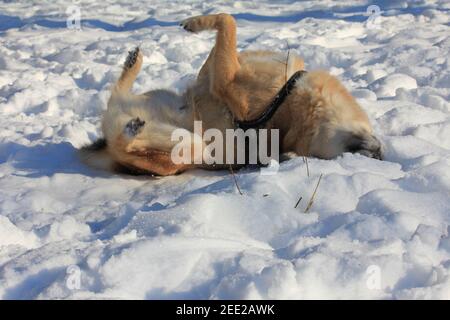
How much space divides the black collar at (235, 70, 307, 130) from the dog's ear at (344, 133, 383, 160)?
1.85ft

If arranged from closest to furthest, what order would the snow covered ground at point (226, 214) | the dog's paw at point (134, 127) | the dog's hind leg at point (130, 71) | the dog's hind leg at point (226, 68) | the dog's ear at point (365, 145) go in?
1. the snow covered ground at point (226, 214)
2. the dog's ear at point (365, 145)
3. the dog's paw at point (134, 127)
4. the dog's hind leg at point (226, 68)
5. the dog's hind leg at point (130, 71)

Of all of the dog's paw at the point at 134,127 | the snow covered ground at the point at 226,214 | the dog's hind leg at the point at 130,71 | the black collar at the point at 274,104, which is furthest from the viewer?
the dog's hind leg at the point at 130,71

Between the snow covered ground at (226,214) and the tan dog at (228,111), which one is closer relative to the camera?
the snow covered ground at (226,214)

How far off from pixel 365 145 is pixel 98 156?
1.86 metres

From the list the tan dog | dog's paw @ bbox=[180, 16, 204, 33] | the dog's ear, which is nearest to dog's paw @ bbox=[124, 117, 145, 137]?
the tan dog

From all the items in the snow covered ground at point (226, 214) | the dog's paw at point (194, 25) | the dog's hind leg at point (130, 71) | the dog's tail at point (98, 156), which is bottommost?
the dog's tail at point (98, 156)

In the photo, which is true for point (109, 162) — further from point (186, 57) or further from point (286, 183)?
point (186, 57)

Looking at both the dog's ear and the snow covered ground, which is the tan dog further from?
the snow covered ground

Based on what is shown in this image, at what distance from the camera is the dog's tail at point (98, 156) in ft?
12.8

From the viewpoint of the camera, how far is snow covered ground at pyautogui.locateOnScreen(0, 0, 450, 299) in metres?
2.02

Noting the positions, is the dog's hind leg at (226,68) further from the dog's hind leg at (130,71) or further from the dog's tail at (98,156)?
the dog's tail at (98,156)

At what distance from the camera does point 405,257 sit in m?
2.12

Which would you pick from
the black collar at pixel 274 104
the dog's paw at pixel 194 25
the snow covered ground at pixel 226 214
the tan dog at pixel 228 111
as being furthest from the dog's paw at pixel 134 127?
the dog's paw at pixel 194 25

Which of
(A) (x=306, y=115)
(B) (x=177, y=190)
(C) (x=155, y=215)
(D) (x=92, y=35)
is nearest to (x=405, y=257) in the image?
(C) (x=155, y=215)
